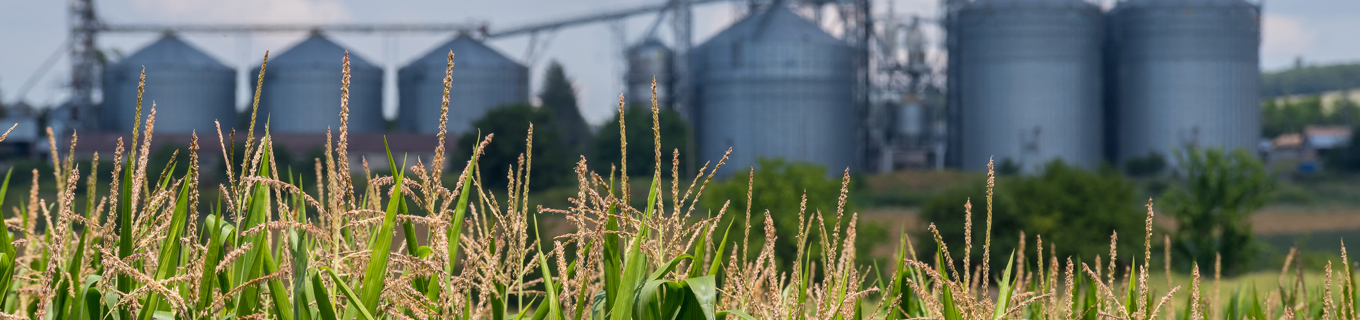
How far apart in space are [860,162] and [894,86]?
13.3 feet

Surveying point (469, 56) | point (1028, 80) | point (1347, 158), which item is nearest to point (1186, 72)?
point (1028, 80)

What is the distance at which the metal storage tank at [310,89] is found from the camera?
5169 centimetres

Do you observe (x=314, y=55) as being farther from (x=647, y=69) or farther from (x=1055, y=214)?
(x=1055, y=214)

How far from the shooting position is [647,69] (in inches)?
2092

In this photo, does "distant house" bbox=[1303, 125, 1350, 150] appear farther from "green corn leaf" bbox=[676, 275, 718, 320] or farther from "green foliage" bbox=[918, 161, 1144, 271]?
"green corn leaf" bbox=[676, 275, 718, 320]

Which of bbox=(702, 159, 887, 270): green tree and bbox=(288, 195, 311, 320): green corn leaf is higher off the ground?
bbox=(288, 195, 311, 320): green corn leaf

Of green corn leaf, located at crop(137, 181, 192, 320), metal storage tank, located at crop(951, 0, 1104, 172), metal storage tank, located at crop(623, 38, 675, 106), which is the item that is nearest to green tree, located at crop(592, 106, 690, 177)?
metal storage tank, located at crop(623, 38, 675, 106)

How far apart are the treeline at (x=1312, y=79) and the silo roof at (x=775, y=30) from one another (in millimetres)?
123275

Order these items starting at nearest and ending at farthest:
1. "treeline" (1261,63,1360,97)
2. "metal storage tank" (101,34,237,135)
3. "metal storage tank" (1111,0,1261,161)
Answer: "metal storage tank" (1111,0,1261,161) < "metal storage tank" (101,34,237,135) < "treeline" (1261,63,1360,97)

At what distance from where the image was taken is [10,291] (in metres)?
2.54

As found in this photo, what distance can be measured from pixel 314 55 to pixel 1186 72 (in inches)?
1605

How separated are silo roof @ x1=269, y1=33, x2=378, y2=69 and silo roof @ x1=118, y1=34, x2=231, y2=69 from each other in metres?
3.16

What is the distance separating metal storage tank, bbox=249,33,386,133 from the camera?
170 ft

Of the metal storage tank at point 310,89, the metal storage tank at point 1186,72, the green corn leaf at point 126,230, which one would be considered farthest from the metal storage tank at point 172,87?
the green corn leaf at point 126,230
